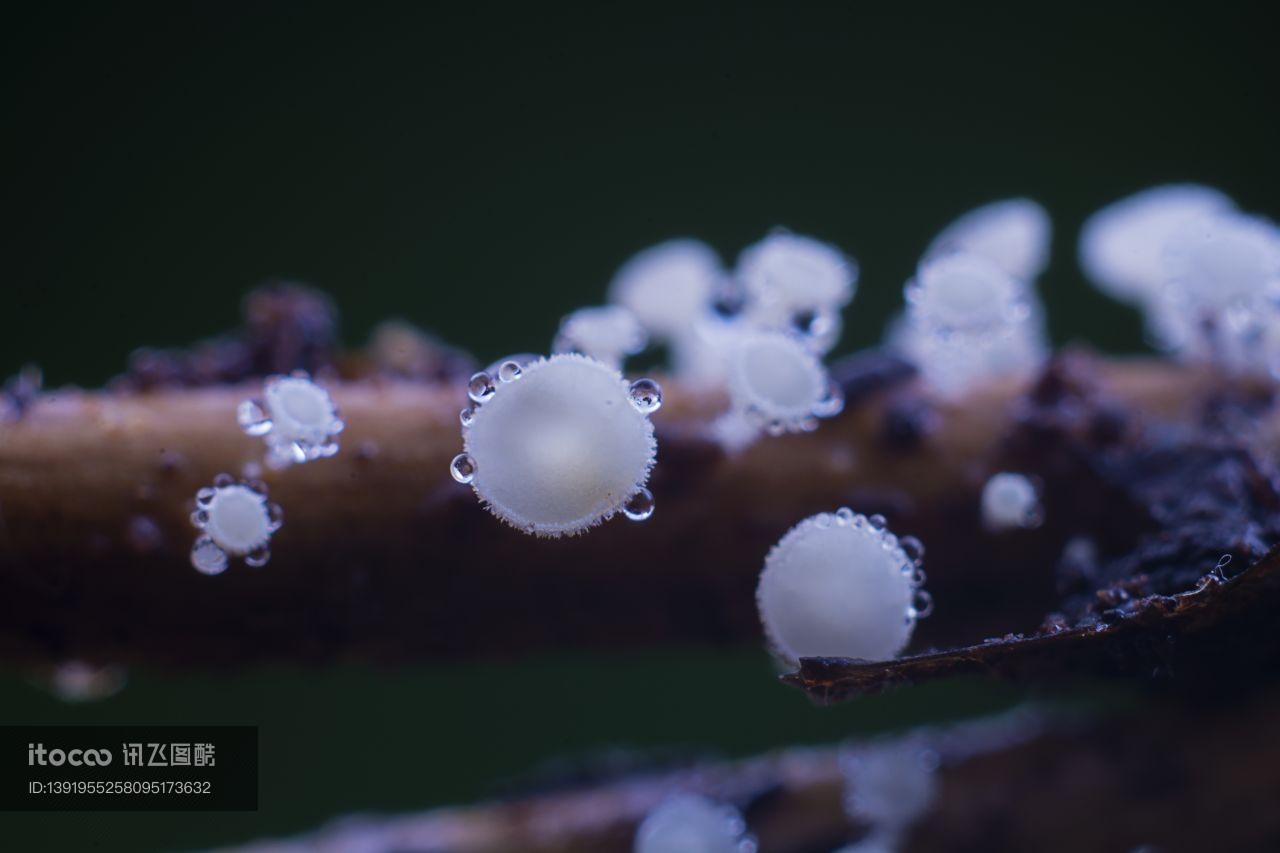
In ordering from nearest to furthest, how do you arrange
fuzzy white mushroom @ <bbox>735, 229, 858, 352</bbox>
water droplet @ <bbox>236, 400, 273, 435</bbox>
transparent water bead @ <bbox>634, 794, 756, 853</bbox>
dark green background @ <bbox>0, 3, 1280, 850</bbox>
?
1. water droplet @ <bbox>236, 400, 273, 435</bbox>
2. transparent water bead @ <bbox>634, 794, 756, 853</bbox>
3. fuzzy white mushroom @ <bbox>735, 229, 858, 352</bbox>
4. dark green background @ <bbox>0, 3, 1280, 850</bbox>

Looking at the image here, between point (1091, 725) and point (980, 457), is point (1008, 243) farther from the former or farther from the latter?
point (1091, 725)

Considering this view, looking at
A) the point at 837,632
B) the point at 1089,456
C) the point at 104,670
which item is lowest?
the point at 837,632

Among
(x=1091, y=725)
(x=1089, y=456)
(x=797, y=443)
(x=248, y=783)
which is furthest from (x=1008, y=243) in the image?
(x=248, y=783)

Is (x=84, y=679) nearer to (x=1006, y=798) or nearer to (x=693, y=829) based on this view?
(x=693, y=829)

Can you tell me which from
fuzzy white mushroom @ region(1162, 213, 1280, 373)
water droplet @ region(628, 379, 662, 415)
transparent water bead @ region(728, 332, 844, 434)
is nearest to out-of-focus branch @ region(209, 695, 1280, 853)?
fuzzy white mushroom @ region(1162, 213, 1280, 373)

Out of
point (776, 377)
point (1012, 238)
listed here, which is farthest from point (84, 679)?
point (1012, 238)

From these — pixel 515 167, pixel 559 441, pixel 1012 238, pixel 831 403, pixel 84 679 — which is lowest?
pixel 84 679

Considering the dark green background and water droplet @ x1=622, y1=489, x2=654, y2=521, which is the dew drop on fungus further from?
the dark green background
